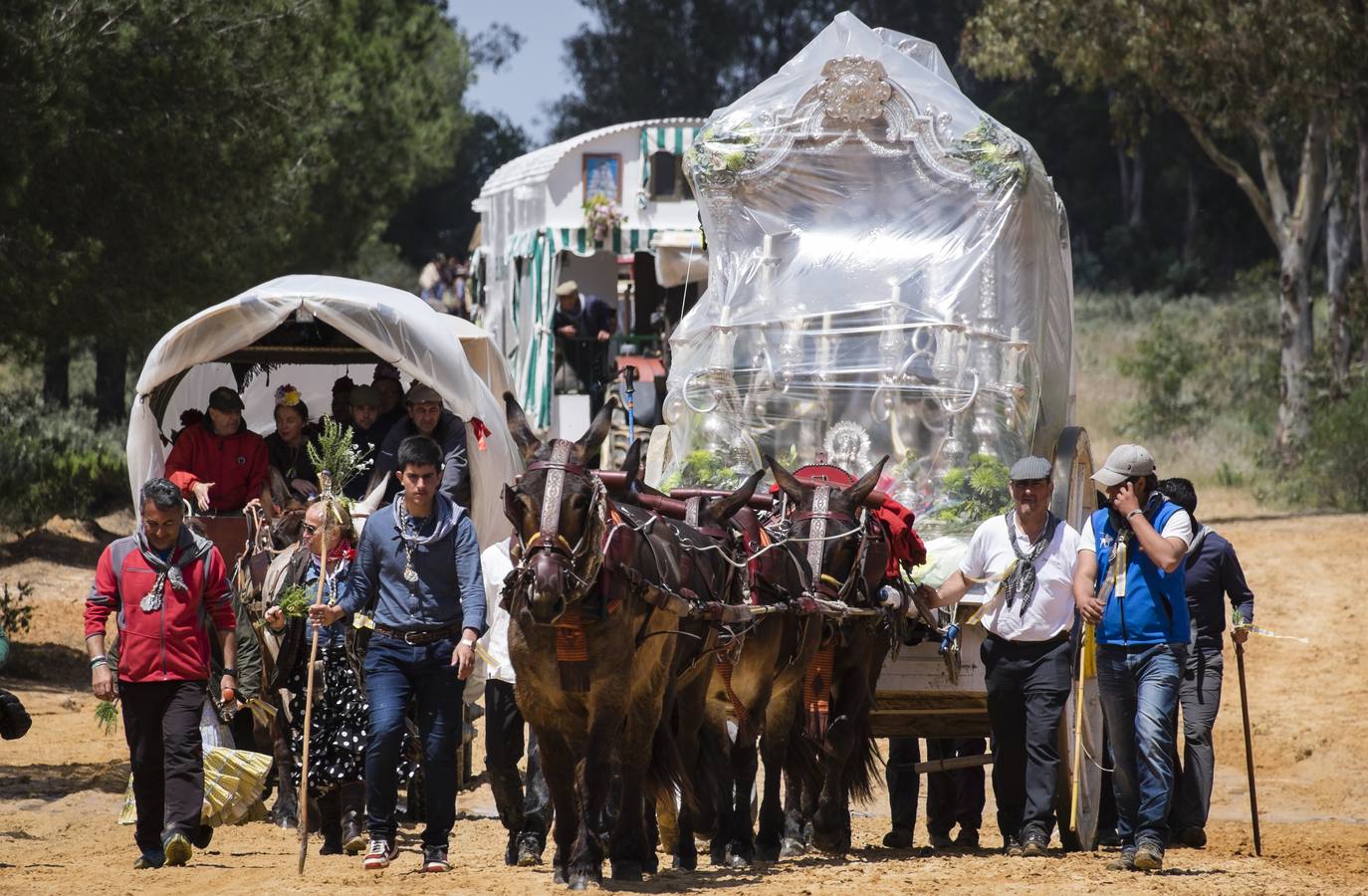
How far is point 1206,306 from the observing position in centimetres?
4447

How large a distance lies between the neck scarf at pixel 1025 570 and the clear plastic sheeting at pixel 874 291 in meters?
1.36

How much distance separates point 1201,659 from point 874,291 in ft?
9.55

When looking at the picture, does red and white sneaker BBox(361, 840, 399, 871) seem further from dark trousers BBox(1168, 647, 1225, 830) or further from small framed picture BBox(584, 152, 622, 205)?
small framed picture BBox(584, 152, 622, 205)

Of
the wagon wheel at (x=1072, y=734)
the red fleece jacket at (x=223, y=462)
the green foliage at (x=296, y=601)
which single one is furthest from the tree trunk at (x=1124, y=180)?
the green foliage at (x=296, y=601)

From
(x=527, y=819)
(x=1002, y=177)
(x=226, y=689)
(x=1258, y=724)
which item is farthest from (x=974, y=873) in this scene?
(x=1258, y=724)

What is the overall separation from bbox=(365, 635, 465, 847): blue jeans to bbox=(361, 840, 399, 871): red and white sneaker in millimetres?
32

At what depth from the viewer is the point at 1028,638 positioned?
9469 millimetres

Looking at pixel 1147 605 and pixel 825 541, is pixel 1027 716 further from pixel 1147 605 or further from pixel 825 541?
pixel 825 541

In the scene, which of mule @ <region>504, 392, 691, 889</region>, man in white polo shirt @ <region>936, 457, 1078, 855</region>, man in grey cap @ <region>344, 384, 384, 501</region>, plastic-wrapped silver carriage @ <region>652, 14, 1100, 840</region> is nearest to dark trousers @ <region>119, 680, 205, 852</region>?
mule @ <region>504, 392, 691, 889</region>

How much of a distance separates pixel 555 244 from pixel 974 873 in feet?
54.2

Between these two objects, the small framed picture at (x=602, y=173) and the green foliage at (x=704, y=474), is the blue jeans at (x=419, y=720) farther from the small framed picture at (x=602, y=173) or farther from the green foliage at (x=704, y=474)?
the small framed picture at (x=602, y=173)

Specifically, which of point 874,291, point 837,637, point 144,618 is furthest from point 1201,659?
point 144,618

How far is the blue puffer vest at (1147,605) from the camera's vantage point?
9.17 metres

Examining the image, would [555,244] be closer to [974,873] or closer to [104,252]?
[104,252]
